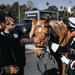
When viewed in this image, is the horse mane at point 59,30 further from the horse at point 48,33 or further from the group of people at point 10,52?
the group of people at point 10,52

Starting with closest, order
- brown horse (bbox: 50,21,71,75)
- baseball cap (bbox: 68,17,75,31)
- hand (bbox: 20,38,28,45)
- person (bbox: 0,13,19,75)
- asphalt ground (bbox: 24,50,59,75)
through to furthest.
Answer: person (bbox: 0,13,19,75)
hand (bbox: 20,38,28,45)
brown horse (bbox: 50,21,71,75)
baseball cap (bbox: 68,17,75,31)
asphalt ground (bbox: 24,50,59,75)

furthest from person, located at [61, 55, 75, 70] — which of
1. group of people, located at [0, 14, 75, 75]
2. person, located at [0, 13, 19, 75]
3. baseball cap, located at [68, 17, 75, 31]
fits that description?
person, located at [0, 13, 19, 75]

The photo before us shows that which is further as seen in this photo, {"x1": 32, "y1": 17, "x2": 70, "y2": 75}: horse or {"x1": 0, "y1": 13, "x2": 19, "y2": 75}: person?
{"x1": 32, "y1": 17, "x2": 70, "y2": 75}: horse

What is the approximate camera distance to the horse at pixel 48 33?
17.9ft

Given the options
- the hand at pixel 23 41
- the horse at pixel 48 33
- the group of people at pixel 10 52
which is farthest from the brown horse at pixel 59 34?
the hand at pixel 23 41

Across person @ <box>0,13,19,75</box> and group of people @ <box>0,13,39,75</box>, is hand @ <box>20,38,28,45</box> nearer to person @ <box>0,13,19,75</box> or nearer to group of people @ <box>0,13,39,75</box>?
group of people @ <box>0,13,39,75</box>

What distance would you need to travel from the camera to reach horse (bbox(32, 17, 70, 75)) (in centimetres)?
544

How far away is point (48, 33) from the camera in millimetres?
5648

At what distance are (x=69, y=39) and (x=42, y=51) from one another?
2.96ft

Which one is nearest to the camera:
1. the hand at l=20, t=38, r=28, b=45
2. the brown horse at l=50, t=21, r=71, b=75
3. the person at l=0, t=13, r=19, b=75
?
the person at l=0, t=13, r=19, b=75

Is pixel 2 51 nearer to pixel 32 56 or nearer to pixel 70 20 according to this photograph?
pixel 70 20

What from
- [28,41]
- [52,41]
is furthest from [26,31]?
[28,41]

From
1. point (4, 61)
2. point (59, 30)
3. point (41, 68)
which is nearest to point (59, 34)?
point (59, 30)

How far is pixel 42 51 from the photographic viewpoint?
543 centimetres
